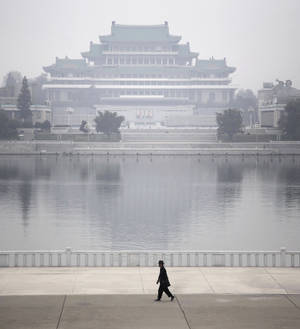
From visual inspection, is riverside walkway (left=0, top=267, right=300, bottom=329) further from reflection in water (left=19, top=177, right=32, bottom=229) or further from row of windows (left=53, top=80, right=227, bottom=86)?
row of windows (left=53, top=80, right=227, bottom=86)

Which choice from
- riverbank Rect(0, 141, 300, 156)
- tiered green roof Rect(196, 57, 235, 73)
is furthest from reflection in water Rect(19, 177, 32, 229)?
tiered green roof Rect(196, 57, 235, 73)

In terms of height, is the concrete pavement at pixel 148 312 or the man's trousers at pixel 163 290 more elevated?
the man's trousers at pixel 163 290

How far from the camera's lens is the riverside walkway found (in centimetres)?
1617

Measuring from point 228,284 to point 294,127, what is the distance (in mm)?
86416

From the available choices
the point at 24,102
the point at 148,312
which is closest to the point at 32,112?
the point at 24,102

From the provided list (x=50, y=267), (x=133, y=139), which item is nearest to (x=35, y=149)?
(x=133, y=139)

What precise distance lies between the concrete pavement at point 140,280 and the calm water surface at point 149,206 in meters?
12.8

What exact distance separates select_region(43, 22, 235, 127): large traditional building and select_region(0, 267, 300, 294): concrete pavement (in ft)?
349

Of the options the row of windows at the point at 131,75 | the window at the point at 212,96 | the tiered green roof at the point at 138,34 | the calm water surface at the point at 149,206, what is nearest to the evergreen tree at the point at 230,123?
the calm water surface at the point at 149,206

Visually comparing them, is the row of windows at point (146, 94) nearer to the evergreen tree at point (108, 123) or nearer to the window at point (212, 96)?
the window at point (212, 96)

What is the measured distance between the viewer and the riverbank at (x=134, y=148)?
101 meters

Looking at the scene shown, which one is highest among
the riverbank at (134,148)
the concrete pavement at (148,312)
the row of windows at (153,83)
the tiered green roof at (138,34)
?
the tiered green roof at (138,34)

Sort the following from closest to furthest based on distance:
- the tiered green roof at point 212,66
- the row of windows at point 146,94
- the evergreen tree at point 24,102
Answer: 1. the evergreen tree at point 24,102
2. the row of windows at point 146,94
3. the tiered green roof at point 212,66

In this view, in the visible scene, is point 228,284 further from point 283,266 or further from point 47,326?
point 47,326
